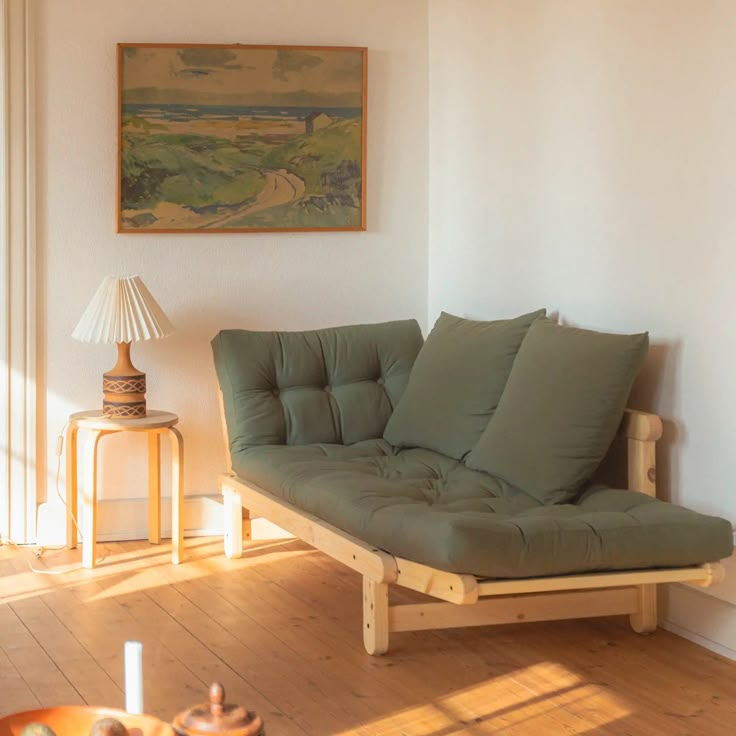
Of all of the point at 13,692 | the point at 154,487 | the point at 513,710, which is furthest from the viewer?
the point at 154,487

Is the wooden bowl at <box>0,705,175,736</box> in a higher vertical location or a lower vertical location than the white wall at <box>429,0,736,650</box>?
lower

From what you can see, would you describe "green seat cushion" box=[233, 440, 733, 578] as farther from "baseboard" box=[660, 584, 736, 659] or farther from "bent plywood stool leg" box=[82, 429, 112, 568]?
"bent plywood stool leg" box=[82, 429, 112, 568]

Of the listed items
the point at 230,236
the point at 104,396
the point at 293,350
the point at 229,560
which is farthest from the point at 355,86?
the point at 229,560

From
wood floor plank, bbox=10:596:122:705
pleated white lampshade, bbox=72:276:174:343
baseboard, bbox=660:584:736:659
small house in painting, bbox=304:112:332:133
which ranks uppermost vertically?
small house in painting, bbox=304:112:332:133

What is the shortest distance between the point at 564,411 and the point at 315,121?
1.91 metres

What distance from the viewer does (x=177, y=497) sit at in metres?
4.60

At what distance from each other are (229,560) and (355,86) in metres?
2.00

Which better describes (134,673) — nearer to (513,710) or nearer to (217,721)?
(217,721)

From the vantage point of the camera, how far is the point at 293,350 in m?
4.73

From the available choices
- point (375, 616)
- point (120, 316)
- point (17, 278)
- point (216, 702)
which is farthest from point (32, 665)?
point (216, 702)

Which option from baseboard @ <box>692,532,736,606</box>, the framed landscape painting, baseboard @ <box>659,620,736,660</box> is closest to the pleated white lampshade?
the framed landscape painting

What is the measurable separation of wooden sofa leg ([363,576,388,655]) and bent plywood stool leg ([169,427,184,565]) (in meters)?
1.31

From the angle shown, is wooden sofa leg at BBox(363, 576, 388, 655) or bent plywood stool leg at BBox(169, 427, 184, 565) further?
bent plywood stool leg at BBox(169, 427, 184, 565)

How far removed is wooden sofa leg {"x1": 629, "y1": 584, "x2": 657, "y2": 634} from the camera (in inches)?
142
